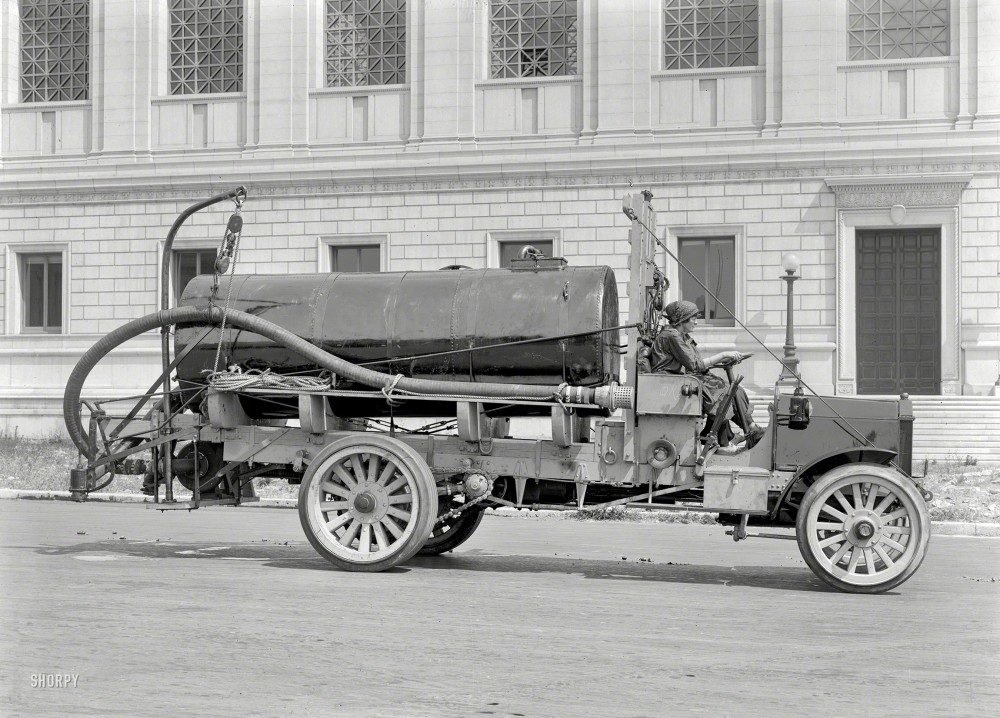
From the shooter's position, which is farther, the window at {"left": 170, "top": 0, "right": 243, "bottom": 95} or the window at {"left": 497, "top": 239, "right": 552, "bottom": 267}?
the window at {"left": 170, "top": 0, "right": 243, "bottom": 95}

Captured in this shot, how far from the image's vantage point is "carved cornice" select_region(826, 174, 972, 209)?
89.5 feet

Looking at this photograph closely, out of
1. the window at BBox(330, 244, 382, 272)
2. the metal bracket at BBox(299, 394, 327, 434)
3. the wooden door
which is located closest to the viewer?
the metal bracket at BBox(299, 394, 327, 434)

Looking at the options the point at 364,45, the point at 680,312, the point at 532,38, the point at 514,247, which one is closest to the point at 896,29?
the point at 532,38

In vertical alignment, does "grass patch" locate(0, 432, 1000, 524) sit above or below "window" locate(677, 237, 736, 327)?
below

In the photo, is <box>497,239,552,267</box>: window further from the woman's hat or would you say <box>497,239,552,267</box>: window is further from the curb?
the woman's hat

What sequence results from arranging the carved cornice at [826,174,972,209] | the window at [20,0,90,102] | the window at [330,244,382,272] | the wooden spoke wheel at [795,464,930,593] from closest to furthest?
1. the wooden spoke wheel at [795,464,930,593]
2. the carved cornice at [826,174,972,209]
3. the window at [330,244,382,272]
4. the window at [20,0,90,102]

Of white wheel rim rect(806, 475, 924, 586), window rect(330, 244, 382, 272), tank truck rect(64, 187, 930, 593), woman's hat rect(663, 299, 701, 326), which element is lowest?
white wheel rim rect(806, 475, 924, 586)

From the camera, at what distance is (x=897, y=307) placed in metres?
28.1

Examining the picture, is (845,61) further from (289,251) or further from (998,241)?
(289,251)

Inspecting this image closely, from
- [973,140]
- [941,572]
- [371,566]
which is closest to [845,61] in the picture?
[973,140]

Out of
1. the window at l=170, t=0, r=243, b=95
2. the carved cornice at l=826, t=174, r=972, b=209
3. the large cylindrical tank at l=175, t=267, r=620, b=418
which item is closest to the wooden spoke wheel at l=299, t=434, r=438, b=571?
the large cylindrical tank at l=175, t=267, r=620, b=418

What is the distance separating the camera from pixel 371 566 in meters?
10.3

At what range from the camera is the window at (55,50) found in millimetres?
30781

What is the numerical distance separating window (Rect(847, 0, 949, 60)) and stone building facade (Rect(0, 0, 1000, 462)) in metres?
0.04
